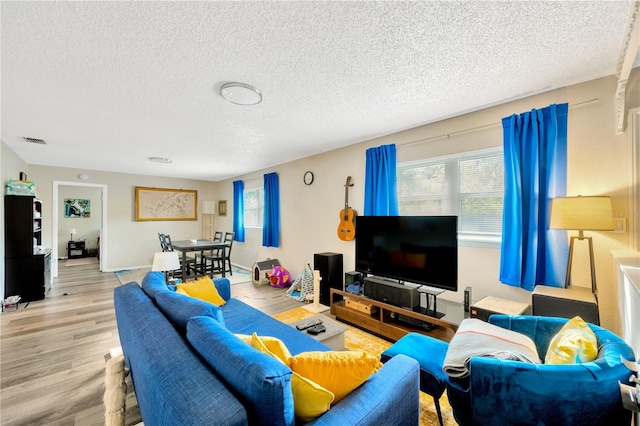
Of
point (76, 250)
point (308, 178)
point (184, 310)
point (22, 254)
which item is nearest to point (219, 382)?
point (184, 310)

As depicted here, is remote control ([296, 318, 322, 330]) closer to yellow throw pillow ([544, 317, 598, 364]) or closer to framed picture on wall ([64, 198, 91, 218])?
yellow throw pillow ([544, 317, 598, 364])

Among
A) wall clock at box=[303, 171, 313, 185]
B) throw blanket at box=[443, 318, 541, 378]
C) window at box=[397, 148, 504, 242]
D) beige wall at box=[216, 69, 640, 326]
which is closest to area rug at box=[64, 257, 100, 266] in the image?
beige wall at box=[216, 69, 640, 326]

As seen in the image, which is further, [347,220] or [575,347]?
[347,220]

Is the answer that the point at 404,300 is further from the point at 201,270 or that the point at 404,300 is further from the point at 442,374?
the point at 201,270

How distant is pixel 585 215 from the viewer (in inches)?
70.1

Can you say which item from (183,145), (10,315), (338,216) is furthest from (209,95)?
(10,315)

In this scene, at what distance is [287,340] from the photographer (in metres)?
1.88

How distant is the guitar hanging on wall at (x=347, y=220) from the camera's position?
12.5 ft

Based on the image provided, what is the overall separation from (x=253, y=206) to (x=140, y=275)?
2.84 metres

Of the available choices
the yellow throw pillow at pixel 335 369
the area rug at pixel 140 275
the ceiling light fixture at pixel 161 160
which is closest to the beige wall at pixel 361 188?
the area rug at pixel 140 275

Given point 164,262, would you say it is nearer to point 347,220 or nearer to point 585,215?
point 347,220

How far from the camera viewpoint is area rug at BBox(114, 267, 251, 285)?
208 inches

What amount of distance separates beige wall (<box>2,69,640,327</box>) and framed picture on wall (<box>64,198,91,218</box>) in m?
3.25

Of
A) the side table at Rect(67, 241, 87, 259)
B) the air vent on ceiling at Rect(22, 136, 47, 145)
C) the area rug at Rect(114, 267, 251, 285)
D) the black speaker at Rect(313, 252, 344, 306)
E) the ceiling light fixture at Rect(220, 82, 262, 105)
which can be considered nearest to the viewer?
the ceiling light fixture at Rect(220, 82, 262, 105)
